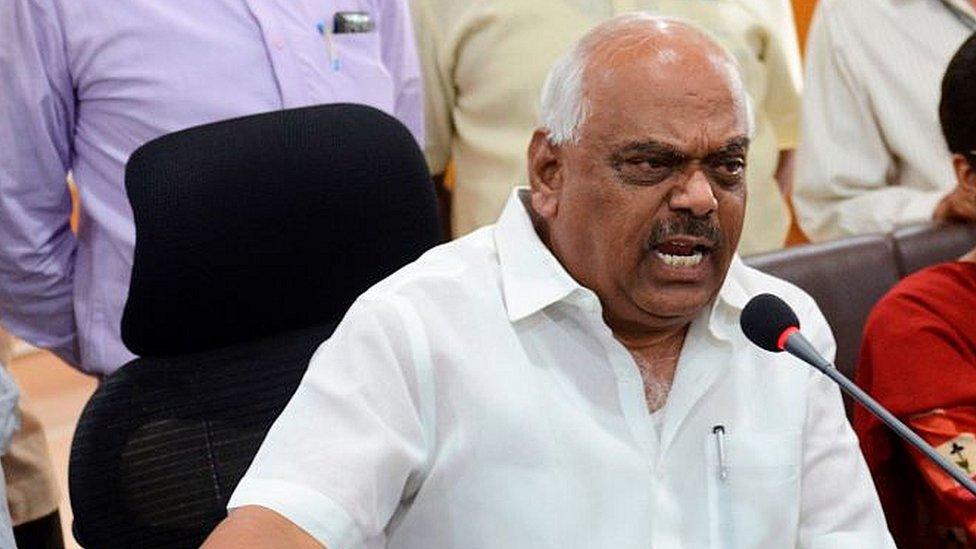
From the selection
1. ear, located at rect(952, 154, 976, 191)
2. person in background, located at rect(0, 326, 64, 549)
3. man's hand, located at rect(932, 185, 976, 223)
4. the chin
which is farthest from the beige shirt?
the chin

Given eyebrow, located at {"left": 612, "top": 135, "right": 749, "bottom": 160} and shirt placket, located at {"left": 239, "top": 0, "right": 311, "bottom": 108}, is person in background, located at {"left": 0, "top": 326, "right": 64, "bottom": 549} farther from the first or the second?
eyebrow, located at {"left": 612, "top": 135, "right": 749, "bottom": 160}

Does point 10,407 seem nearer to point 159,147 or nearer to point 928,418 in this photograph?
point 159,147

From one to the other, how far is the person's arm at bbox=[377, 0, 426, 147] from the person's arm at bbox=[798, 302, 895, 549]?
1007 mm

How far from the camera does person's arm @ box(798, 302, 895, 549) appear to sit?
189 cm

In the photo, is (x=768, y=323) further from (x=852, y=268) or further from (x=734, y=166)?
(x=852, y=268)

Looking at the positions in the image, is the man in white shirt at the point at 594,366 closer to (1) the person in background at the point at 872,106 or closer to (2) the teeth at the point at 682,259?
(2) the teeth at the point at 682,259

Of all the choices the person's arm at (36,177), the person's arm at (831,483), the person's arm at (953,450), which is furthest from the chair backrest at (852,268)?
the person's arm at (36,177)

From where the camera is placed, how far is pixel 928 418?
7.18 ft

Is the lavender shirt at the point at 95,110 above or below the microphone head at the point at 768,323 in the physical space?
below

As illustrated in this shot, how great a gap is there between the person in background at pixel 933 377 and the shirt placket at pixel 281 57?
0.85 m

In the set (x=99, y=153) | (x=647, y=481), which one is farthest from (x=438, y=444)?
(x=99, y=153)

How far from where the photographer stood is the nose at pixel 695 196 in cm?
176

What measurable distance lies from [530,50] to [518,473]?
129 cm

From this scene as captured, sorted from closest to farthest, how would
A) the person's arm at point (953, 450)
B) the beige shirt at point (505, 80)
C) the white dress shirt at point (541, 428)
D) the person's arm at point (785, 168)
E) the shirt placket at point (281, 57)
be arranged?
the white dress shirt at point (541, 428) < the person's arm at point (953, 450) < the shirt placket at point (281, 57) < the beige shirt at point (505, 80) < the person's arm at point (785, 168)
